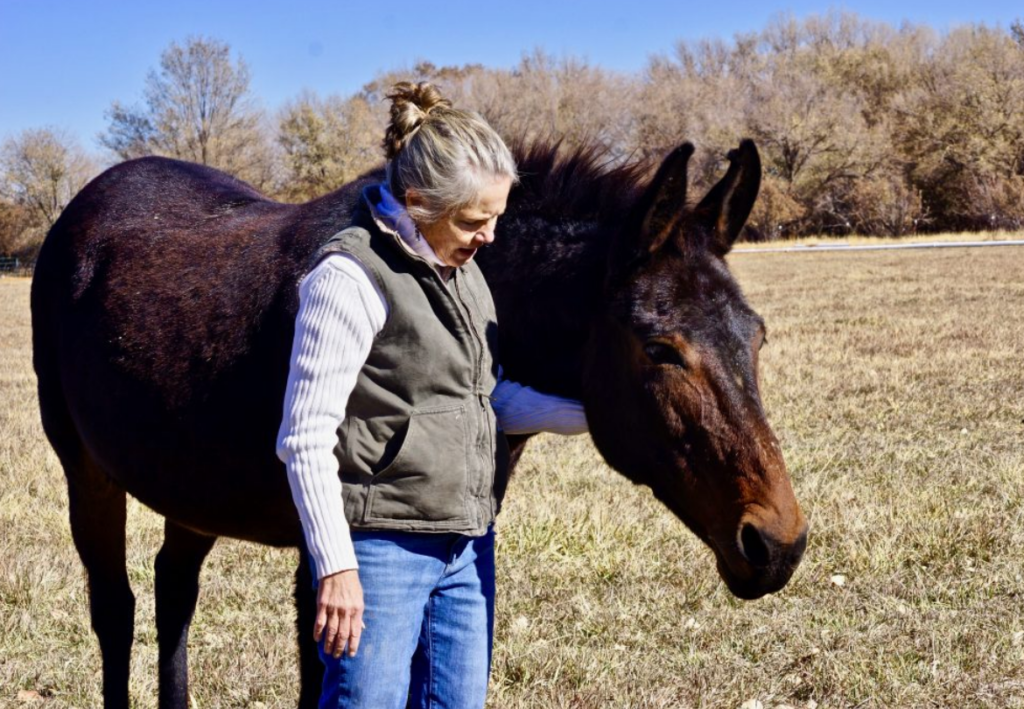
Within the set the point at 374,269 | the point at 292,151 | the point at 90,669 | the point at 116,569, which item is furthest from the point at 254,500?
the point at 292,151

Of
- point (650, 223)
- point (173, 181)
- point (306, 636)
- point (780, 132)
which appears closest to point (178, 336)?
point (306, 636)

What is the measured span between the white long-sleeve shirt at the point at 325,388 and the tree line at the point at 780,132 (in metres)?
28.7

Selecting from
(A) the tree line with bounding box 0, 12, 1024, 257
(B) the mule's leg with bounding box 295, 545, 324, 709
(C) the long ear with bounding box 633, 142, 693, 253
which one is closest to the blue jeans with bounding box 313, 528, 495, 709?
(B) the mule's leg with bounding box 295, 545, 324, 709

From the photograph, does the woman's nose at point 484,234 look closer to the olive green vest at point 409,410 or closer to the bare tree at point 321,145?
the olive green vest at point 409,410

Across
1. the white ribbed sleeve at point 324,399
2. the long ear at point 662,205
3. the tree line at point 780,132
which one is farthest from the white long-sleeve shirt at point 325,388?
the tree line at point 780,132

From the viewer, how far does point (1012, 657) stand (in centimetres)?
375

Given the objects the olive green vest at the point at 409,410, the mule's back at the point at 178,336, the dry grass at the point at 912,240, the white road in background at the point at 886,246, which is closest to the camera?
the olive green vest at the point at 409,410

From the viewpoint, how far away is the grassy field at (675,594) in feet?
12.2

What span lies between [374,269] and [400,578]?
688 millimetres

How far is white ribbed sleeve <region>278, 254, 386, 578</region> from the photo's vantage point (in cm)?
196

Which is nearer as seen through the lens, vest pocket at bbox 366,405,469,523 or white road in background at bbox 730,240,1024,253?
vest pocket at bbox 366,405,469,523

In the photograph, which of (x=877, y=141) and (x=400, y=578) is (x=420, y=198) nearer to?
(x=400, y=578)

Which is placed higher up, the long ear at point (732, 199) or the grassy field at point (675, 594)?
the long ear at point (732, 199)

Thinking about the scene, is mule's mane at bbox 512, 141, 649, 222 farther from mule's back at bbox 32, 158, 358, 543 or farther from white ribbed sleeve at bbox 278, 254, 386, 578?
white ribbed sleeve at bbox 278, 254, 386, 578
